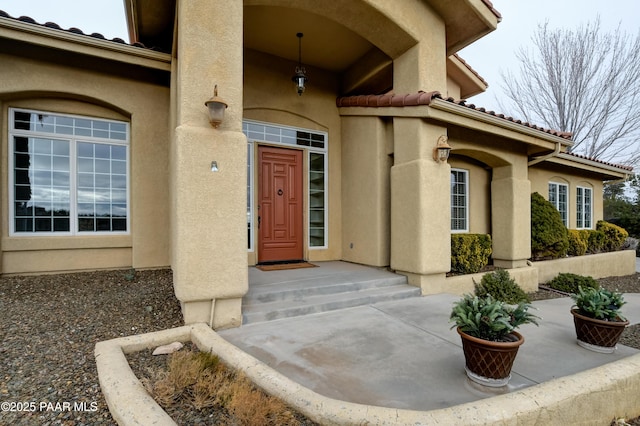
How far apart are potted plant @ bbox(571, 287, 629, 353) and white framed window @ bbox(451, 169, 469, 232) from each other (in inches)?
175

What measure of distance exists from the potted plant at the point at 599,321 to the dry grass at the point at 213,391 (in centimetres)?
369

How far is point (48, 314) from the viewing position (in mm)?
4141

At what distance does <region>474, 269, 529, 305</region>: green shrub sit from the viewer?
254 inches

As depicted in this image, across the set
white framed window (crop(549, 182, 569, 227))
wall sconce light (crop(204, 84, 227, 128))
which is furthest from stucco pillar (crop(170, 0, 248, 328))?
white framed window (crop(549, 182, 569, 227))

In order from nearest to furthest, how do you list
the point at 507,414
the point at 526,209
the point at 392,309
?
the point at 507,414
the point at 392,309
the point at 526,209

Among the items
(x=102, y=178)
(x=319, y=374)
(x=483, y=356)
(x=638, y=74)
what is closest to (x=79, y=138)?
(x=102, y=178)

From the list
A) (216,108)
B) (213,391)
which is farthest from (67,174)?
(213,391)

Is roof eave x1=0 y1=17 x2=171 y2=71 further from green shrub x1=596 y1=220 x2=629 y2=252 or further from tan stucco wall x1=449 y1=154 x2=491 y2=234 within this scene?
green shrub x1=596 y1=220 x2=629 y2=252

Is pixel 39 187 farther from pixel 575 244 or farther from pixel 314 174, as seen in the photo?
pixel 575 244

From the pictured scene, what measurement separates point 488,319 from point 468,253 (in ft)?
15.1

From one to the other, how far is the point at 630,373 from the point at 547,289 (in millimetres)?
6026

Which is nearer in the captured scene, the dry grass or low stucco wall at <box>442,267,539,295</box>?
the dry grass

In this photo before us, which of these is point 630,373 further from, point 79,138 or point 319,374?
point 79,138

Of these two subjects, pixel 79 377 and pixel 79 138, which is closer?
pixel 79 377
